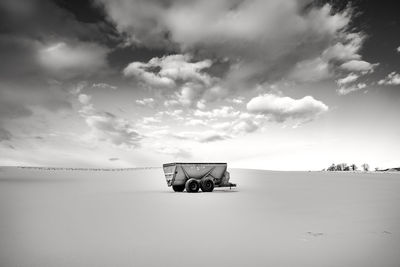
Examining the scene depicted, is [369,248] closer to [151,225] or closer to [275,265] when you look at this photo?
[275,265]

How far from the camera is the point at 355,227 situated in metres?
8.11

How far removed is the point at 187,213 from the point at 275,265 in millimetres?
5953

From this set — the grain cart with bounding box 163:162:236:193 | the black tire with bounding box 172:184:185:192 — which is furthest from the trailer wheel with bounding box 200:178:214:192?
the black tire with bounding box 172:184:185:192

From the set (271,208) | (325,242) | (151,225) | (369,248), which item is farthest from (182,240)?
(271,208)

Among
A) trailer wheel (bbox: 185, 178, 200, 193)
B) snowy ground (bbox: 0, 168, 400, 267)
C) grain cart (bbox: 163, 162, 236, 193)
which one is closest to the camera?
snowy ground (bbox: 0, 168, 400, 267)

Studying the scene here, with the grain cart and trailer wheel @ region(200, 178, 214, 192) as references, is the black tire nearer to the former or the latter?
the grain cart

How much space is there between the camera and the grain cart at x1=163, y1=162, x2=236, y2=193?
68.9 ft

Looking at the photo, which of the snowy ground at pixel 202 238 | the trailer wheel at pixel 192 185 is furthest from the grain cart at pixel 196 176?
the snowy ground at pixel 202 238

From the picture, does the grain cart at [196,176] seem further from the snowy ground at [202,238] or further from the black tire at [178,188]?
the snowy ground at [202,238]

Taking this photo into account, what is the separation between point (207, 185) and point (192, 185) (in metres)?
1.00

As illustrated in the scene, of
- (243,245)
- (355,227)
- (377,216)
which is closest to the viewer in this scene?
(243,245)

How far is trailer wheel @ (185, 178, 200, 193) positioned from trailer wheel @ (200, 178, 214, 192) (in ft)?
1.18

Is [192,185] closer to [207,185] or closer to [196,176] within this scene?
[196,176]

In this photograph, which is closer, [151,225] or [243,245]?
[243,245]
